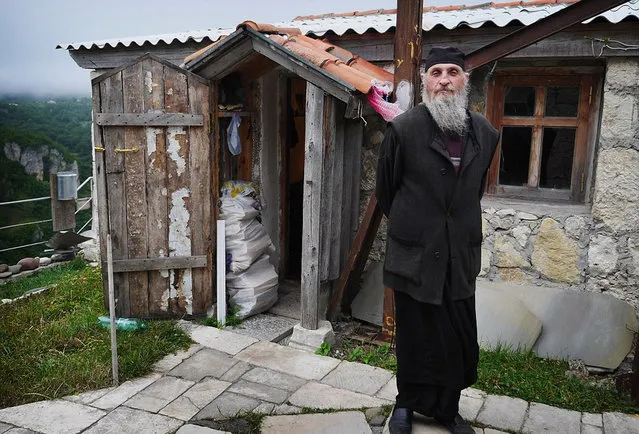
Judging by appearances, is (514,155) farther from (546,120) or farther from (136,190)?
(136,190)

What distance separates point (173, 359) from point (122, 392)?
2.03ft

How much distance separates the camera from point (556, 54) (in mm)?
4664

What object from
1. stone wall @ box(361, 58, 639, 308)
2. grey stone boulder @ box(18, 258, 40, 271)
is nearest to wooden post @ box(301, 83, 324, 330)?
stone wall @ box(361, 58, 639, 308)

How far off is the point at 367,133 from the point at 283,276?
6.86ft

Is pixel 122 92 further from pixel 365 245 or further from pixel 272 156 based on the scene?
pixel 365 245

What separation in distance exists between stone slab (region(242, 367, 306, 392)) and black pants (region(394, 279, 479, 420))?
1.13 meters

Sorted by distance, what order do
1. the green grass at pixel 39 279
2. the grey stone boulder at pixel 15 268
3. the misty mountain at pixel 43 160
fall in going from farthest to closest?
the grey stone boulder at pixel 15 268 < the misty mountain at pixel 43 160 < the green grass at pixel 39 279

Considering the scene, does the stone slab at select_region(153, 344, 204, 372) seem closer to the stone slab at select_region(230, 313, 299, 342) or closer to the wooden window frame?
the stone slab at select_region(230, 313, 299, 342)

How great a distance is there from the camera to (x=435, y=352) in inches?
121

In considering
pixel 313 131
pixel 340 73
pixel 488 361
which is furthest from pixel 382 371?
pixel 340 73

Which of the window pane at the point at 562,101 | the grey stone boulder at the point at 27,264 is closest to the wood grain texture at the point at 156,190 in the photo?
the window pane at the point at 562,101

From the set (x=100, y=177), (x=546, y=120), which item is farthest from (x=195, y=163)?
(x=546, y=120)

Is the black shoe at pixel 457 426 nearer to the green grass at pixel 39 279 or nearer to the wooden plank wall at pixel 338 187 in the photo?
the wooden plank wall at pixel 338 187

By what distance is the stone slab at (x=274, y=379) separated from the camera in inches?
163
